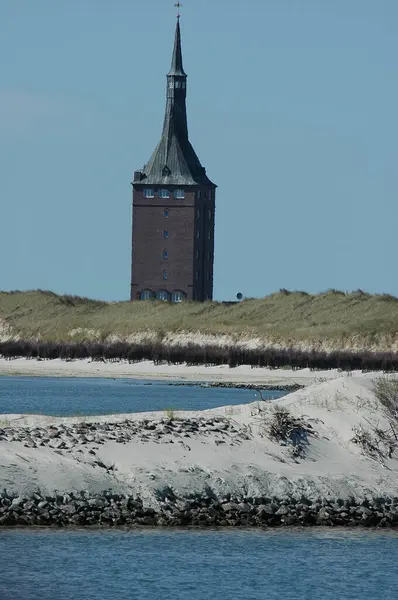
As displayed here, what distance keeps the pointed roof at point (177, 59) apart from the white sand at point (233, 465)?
113410 millimetres

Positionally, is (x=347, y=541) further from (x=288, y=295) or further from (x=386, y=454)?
(x=288, y=295)

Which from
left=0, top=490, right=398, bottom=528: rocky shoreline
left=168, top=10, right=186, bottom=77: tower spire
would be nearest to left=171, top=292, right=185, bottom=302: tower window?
left=168, top=10, right=186, bottom=77: tower spire

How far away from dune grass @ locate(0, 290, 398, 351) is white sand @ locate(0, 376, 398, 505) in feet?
187

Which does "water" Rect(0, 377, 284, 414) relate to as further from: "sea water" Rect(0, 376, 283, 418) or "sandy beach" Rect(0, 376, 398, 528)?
"sandy beach" Rect(0, 376, 398, 528)

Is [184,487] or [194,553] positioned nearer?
[194,553]

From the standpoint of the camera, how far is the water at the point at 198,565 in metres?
21.5

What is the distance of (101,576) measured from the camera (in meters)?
22.2

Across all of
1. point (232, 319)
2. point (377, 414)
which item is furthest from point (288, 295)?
point (377, 414)

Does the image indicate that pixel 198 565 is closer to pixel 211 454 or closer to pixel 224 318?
pixel 211 454

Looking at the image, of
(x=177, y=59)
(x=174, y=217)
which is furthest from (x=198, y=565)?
(x=177, y=59)

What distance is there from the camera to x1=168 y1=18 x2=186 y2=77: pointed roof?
14138 cm

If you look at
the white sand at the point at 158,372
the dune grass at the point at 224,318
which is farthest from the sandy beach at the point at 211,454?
the dune grass at the point at 224,318

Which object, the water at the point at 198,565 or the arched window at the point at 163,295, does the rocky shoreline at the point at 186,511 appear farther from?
the arched window at the point at 163,295

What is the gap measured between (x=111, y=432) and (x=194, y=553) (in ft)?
17.4
